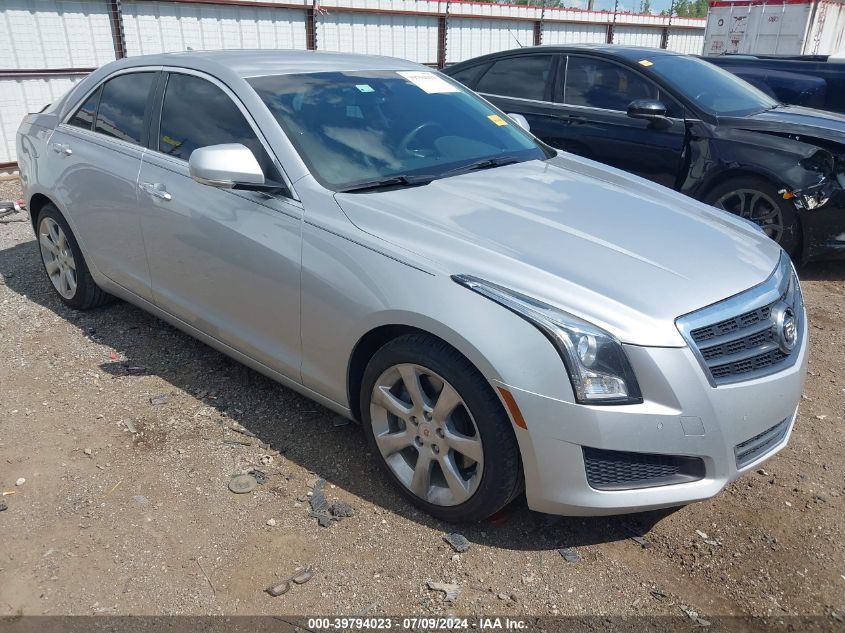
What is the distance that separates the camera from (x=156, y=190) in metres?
3.79

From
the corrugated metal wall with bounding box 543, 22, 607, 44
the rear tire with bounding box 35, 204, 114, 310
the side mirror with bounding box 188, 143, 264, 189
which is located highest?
the side mirror with bounding box 188, 143, 264, 189

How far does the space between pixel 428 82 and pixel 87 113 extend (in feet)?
7.07

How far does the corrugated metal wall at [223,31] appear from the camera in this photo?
9.15 meters

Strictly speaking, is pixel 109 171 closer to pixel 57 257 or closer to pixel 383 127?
pixel 57 257

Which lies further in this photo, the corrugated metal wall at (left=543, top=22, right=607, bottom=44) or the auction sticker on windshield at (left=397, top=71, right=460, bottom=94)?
the corrugated metal wall at (left=543, top=22, right=607, bottom=44)

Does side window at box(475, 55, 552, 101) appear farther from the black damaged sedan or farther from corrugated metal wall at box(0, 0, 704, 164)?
corrugated metal wall at box(0, 0, 704, 164)

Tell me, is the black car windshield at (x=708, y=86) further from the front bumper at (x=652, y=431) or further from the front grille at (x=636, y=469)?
the front grille at (x=636, y=469)

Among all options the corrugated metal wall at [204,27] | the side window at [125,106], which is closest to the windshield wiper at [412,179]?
the side window at [125,106]

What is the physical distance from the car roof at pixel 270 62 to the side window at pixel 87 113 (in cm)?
40

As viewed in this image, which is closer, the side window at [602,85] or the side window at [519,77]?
the side window at [602,85]

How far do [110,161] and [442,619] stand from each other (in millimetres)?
3127

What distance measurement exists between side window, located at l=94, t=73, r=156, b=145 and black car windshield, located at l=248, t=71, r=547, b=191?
954 millimetres

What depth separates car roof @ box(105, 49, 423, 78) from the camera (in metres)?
3.67

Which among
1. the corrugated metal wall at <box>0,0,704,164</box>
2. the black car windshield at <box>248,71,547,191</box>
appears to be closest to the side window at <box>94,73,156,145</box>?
the black car windshield at <box>248,71,547,191</box>
